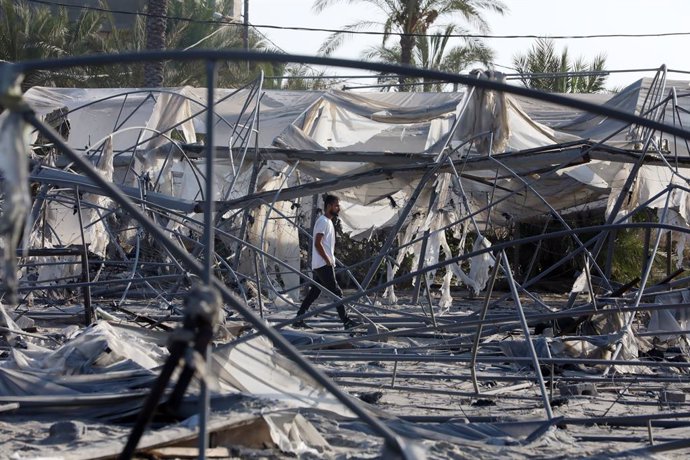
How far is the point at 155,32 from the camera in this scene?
2631cm

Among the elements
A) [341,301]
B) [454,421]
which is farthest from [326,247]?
[454,421]

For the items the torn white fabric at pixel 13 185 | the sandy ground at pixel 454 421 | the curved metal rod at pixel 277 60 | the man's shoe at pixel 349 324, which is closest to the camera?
the torn white fabric at pixel 13 185

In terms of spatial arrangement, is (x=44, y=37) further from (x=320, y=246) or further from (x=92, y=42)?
(x=320, y=246)

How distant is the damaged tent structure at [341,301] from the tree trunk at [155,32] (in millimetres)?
4338

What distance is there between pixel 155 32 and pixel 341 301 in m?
21.3

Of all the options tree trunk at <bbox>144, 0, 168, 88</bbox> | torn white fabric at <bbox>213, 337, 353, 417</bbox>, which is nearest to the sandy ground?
torn white fabric at <bbox>213, 337, 353, 417</bbox>

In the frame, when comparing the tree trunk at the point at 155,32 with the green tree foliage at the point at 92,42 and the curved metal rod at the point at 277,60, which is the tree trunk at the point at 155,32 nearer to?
the green tree foliage at the point at 92,42

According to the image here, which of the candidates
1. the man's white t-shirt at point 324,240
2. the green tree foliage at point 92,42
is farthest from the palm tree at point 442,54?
the man's white t-shirt at point 324,240

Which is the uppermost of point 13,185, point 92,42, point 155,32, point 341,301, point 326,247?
point 155,32

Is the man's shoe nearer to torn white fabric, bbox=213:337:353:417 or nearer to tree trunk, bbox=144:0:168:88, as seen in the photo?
torn white fabric, bbox=213:337:353:417

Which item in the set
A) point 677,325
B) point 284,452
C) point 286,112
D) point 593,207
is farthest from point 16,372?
point 593,207

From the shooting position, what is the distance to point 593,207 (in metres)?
23.7

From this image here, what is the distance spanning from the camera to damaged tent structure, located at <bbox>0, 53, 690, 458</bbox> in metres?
3.45

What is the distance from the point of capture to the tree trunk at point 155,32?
2620 cm
